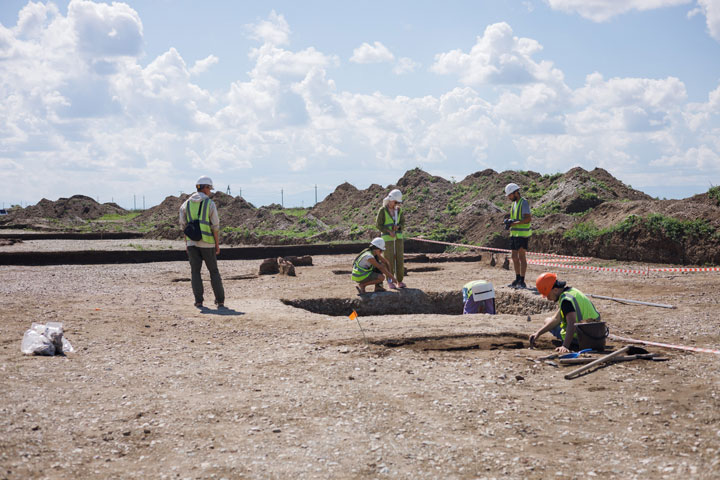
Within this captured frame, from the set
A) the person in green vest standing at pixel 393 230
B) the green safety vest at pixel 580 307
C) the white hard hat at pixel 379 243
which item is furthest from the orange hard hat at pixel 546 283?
the person in green vest standing at pixel 393 230

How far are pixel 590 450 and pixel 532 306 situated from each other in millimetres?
6479

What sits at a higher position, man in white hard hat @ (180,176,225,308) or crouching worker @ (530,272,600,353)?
man in white hard hat @ (180,176,225,308)

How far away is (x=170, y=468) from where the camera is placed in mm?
3658

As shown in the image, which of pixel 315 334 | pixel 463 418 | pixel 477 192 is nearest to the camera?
pixel 463 418

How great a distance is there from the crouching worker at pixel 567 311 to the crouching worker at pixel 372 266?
408cm

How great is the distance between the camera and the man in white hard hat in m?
9.25

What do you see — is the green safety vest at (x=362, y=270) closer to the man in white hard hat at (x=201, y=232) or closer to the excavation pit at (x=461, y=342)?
the man in white hard hat at (x=201, y=232)

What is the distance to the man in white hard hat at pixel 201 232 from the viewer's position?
30.3ft

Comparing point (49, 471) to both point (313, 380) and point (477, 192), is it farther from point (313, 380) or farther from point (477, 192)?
point (477, 192)

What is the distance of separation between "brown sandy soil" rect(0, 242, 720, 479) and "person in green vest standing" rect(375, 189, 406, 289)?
258cm


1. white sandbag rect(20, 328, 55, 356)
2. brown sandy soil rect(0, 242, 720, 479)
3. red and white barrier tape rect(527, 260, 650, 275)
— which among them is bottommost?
brown sandy soil rect(0, 242, 720, 479)

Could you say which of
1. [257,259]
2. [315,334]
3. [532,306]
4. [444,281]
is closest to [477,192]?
[257,259]

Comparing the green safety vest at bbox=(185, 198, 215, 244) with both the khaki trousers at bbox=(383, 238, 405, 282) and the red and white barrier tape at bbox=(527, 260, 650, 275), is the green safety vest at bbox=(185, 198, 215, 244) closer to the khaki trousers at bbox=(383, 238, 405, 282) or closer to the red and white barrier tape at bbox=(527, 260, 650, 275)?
the khaki trousers at bbox=(383, 238, 405, 282)

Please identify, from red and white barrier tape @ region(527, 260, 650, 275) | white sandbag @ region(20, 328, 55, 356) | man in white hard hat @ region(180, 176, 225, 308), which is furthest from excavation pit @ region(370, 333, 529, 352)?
red and white barrier tape @ region(527, 260, 650, 275)
